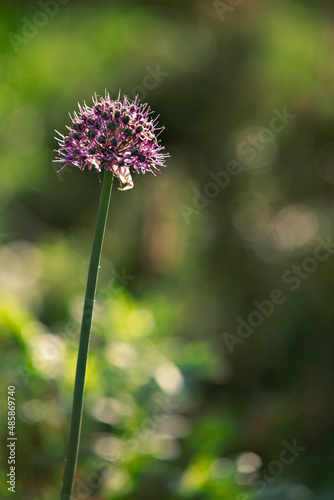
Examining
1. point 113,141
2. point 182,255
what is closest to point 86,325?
point 113,141

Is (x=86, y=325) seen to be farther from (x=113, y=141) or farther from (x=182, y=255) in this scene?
(x=182, y=255)

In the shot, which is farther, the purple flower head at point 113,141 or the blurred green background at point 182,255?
the blurred green background at point 182,255

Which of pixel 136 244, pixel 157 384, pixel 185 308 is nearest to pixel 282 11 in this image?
pixel 136 244

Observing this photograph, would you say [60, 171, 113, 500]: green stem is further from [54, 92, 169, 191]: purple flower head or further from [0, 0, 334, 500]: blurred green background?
[0, 0, 334, 500]: blurred green background

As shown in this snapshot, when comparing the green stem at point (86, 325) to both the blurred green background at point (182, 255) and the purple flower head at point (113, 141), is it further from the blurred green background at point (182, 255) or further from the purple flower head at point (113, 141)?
the blurred green background at point (182, 255)

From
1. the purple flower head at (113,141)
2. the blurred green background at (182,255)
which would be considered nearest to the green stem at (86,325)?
the purple flower head at (113,141)

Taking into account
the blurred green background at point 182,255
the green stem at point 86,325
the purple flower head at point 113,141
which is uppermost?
the blurred green background at point 182,255
